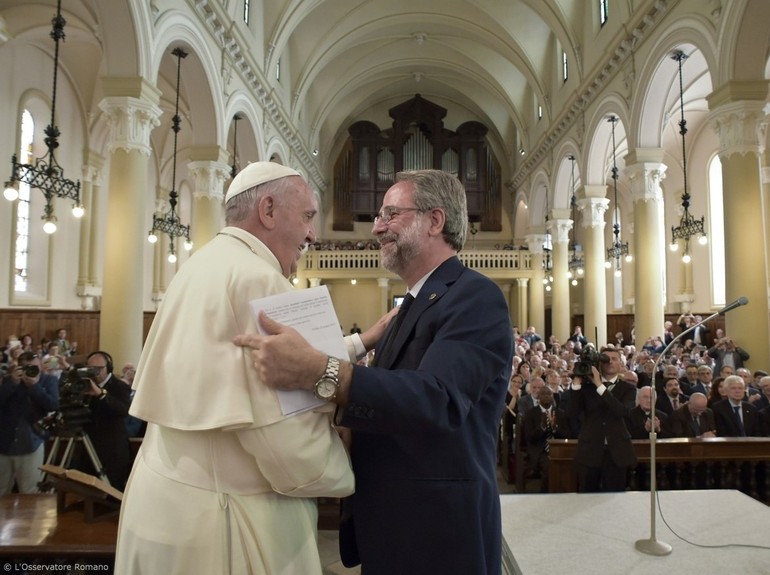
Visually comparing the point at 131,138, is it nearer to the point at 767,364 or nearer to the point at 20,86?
the point at 20,86

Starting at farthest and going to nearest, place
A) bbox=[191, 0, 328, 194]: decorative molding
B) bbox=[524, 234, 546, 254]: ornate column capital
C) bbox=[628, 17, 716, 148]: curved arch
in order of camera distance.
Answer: bbox=[524, 234, 546, 254]: ornate column capital → bbox=[191, 0, 328, 194]: decorative molding → bbox=[628, 17, 716, 148]: curved arch

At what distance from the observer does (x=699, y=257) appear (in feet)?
61.0

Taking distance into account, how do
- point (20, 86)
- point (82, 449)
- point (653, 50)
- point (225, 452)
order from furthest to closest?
1. point (20, 86)
2. point (653, 50)
3. point (82, 449)
4. point (225, 452)

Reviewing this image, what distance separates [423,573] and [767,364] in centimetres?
890

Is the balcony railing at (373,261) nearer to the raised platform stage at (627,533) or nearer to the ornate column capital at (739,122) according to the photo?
the ornate column capital at (739,122)

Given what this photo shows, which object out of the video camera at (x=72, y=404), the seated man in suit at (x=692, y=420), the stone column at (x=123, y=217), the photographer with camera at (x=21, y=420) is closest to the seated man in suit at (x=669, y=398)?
the seated man in suit at (x=692, y=420)

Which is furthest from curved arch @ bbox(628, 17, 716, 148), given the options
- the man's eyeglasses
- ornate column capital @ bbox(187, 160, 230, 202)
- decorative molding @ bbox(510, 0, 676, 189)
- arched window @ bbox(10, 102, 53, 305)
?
arched window @ bbox(10, 102, 53, 305)

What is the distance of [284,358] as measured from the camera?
3.89 ft

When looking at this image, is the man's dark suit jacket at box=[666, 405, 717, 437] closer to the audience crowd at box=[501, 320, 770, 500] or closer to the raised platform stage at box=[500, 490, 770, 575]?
the audience crowd at box=[501, 320, 770, 500]

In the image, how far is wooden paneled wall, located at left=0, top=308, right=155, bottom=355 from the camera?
12.5 metres

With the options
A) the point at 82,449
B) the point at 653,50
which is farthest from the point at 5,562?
the point at 653,50

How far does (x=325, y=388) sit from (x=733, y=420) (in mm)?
6233

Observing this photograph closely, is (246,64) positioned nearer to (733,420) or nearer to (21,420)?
(21,420)

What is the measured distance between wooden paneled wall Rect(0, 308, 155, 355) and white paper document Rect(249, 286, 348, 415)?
13.9m
